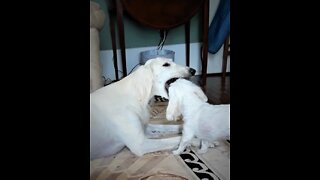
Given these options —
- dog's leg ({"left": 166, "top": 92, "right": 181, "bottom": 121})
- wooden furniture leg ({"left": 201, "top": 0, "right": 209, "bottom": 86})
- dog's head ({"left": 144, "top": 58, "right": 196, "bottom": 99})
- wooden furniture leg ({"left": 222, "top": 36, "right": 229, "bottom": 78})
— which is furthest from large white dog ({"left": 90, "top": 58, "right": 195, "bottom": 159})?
wooden furniture leg ({"left": 222, "top": 36, "right": 229, "bottom": 78})

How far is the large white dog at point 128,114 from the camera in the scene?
1484 millimetres

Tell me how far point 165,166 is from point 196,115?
0.28m

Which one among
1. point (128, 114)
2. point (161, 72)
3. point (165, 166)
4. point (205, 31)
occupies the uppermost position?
point (205, 31)

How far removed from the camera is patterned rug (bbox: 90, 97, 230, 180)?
1295 mm

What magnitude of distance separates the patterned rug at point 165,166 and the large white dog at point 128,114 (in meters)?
0.05

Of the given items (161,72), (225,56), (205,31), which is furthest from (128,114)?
(225,56)

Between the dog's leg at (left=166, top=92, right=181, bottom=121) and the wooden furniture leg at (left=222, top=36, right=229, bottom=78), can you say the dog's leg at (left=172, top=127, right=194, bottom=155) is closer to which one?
the dog's leg at (left=166, top=92, right=181, bottom=121)

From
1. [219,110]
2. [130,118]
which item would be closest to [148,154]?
[130,118]

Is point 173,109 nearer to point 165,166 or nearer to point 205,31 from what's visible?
point 165,166

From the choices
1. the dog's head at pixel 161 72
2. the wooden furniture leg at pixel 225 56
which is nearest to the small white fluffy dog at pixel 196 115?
the dog's head at pixel 161 72

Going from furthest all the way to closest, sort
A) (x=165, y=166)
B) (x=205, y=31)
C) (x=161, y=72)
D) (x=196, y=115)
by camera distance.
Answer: (x=205, y=31) → (x=161, y=72) → (x=196, y=115) → (x=165, y=166)

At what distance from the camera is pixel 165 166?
4.52 feet
